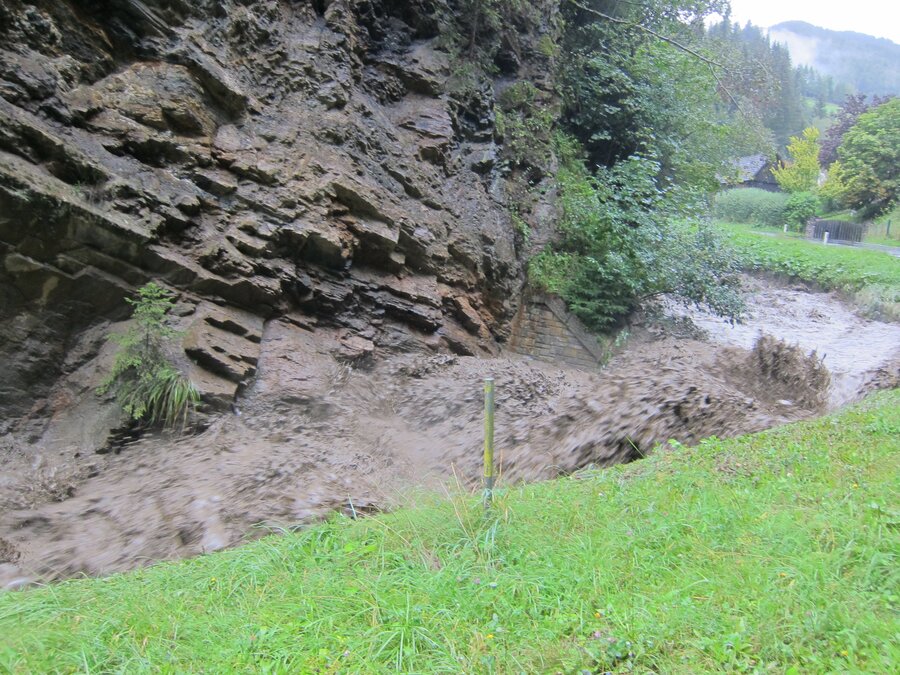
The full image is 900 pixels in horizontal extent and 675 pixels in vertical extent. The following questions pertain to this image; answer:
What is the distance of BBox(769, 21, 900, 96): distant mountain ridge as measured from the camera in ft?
318

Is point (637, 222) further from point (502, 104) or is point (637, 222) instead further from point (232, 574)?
point (232, 574)

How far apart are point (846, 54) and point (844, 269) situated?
12954 cm

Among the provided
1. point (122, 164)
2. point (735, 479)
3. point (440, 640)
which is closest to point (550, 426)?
point (735, 479)

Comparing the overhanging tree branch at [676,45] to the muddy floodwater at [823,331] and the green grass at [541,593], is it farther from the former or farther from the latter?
the green grass at [541,593]

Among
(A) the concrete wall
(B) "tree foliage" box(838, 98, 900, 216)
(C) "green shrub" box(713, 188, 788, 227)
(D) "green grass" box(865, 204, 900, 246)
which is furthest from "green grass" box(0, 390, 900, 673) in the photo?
(C) "green shrub" box(713, 188, 788, 227)

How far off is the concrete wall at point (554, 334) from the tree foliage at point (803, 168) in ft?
118

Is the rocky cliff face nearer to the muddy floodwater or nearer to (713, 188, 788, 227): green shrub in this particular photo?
the muddy floodwater

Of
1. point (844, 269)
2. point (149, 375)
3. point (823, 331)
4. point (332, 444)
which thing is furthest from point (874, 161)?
point (149, 375)

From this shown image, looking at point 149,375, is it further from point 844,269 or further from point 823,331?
point 844,269

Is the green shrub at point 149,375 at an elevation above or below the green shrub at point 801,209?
below

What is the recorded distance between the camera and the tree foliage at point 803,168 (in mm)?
40906

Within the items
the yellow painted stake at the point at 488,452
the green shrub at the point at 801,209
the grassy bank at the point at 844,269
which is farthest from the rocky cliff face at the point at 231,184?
the green shrub at the point at 801,209

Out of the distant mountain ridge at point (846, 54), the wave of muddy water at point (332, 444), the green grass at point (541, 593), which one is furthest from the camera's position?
the distant mountain ridge at point (846, 54)

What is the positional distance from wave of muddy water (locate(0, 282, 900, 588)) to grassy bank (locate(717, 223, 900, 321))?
24.7 ft
